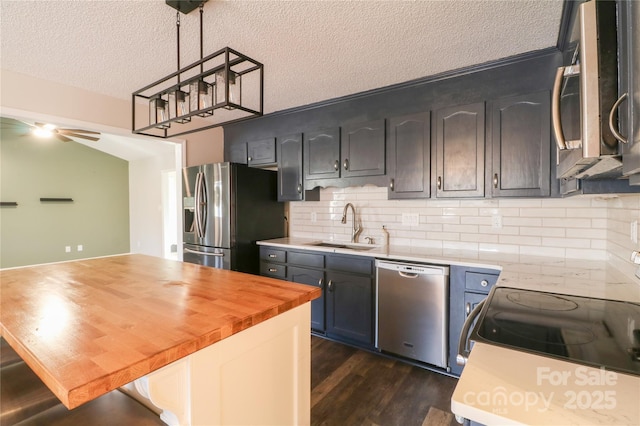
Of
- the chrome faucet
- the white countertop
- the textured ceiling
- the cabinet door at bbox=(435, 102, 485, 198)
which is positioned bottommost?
the white countertop

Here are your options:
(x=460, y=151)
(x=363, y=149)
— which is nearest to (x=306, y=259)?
(x=363, y=149)

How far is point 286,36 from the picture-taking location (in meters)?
1.94

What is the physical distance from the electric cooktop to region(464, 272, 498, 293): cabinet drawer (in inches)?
28.7

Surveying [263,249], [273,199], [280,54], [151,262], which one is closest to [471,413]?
[151,262]

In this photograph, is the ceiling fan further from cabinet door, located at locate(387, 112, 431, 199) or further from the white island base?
the white island base

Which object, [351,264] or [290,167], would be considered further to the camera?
[290,167]

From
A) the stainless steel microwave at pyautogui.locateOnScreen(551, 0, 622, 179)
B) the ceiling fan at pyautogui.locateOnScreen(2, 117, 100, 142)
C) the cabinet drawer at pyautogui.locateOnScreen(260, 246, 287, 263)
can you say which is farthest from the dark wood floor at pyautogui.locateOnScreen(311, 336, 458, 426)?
the ceiling fan at pyautogui.locateOnScreen(2, 117, 100, 142)

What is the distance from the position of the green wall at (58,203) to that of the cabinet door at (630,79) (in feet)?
24.8

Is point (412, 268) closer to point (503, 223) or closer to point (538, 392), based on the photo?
point (503, 223)

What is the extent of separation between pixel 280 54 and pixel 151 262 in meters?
1.73

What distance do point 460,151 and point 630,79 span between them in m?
1.92

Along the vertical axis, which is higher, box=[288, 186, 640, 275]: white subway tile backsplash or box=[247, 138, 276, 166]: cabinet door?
box=[247, 138, 276, 166]: cabinet door

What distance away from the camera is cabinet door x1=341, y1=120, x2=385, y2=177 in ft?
9.21

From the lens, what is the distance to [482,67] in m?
2.32
